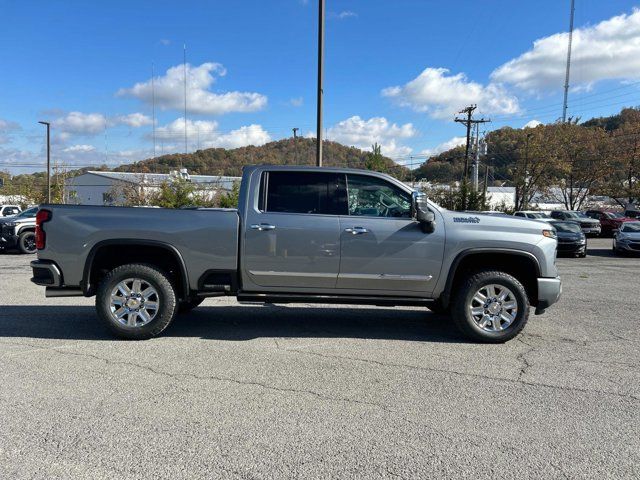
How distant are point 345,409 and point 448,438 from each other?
0.83 meters

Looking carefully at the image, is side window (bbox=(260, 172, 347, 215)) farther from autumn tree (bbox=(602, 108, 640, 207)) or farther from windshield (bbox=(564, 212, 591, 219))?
autumn tree (bbox=(602, 108, 640, 207))

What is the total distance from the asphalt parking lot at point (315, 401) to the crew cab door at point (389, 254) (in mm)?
719

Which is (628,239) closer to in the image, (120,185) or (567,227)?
(567,227)

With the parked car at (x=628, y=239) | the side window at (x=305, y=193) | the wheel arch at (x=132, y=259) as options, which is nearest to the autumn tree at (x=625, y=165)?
the parked car at (x=628, y=239)

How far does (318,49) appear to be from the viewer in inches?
613

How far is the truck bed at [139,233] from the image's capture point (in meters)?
5.61

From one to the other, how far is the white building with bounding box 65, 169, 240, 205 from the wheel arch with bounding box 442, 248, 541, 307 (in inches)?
1052

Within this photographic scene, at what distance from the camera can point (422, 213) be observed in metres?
5.49

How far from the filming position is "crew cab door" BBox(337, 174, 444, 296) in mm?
5613

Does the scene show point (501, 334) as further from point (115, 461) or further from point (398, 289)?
point (115, 461)

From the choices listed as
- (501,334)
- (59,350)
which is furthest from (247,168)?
(501,334)

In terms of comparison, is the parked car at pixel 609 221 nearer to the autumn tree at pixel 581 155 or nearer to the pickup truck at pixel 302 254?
the autumn tree at pixel 581 155

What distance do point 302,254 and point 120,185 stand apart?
42487 millimetres

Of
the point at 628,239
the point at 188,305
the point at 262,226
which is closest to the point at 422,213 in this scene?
the point at 262,226
